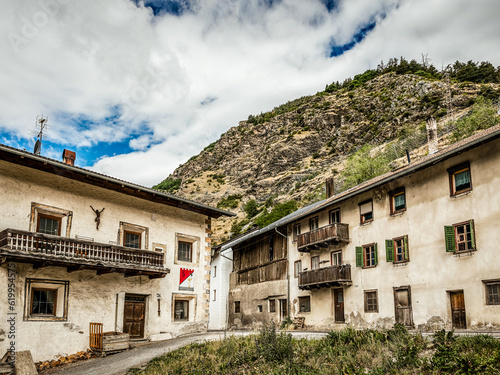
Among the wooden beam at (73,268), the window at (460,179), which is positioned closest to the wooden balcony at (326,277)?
the window at (460,179)

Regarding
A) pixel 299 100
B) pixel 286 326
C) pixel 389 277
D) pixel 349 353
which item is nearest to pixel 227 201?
pixel 299 100

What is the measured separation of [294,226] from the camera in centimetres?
3384

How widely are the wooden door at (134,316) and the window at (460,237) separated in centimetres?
1558

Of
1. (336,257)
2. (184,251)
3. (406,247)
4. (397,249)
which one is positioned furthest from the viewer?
(336,257)

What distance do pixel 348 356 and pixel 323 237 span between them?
18.0 m

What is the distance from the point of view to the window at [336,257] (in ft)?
94.7

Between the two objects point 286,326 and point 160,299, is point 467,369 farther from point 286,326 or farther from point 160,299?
point 286,326

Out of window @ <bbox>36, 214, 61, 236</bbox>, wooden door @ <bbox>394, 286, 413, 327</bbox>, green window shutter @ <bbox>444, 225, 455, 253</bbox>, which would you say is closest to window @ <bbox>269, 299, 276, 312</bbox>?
wooden door @ <bbox>394, 286, 413, 327</bbox>

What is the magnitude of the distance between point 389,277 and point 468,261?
17.4 ft

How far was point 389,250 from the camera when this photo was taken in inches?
957

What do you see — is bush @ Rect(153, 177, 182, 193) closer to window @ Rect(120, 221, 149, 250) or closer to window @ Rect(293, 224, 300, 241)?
window @ Rect(293, 224, 300, 241)

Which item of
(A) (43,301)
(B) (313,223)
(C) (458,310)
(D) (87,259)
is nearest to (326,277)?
(B) (313,223)

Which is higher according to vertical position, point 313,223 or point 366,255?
point 313,223

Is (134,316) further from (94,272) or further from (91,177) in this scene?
(91,177)
